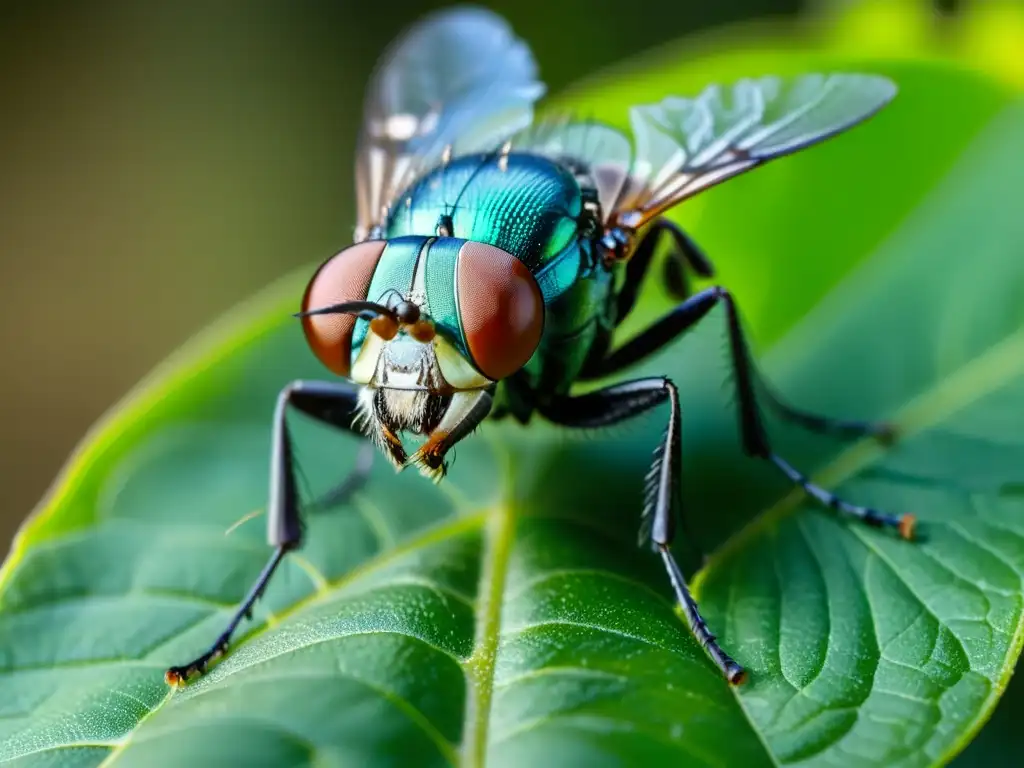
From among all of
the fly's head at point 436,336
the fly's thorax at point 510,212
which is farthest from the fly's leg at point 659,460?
the fly's head at point 436,336

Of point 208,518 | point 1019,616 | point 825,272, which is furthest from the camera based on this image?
point 825,272

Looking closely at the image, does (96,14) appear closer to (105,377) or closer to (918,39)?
(105,377)

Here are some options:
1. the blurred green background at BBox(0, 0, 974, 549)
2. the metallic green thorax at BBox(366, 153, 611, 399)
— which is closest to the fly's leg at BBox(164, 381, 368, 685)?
the metallic green thorax at BBox(366, 153, 611, 399)

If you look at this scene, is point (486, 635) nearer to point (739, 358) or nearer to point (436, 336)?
point (436, 336)

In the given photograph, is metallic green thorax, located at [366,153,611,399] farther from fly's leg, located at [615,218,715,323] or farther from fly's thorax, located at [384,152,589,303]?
fly's leg, located at [615,218,715,323]

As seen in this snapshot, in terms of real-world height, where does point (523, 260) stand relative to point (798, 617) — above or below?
above

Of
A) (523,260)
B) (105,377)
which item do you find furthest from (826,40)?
(105,377)
